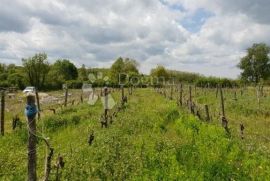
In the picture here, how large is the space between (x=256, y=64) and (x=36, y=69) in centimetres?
5713

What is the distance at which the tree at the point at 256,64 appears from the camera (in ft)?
304

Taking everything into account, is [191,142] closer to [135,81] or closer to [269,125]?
[269,125]

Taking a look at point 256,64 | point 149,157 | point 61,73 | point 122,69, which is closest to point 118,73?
point 122,69

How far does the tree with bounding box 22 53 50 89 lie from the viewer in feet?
292

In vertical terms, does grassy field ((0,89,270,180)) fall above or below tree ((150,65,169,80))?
below

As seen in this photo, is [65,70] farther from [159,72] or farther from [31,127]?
[31,127]

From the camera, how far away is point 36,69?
9400 cm

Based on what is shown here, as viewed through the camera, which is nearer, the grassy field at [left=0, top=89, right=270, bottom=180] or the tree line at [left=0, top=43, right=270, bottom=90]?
the grassy field at [left=0, top=89, right=270, bottom=180]

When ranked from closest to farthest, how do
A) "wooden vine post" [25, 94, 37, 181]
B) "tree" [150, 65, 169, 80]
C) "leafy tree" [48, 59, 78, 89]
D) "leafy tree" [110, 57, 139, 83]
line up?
"wooden vine post" [25, 94, 37, 181], "leafy tree" [110, 57, 139, 83], "leafy tree" [48, 59, 78, 89], "tree" [150, 65, 169, 80]

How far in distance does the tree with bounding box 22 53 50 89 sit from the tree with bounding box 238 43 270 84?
169 feet

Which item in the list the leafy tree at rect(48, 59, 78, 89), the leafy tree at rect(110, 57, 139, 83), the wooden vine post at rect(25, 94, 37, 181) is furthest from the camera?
the leafy tree at rect(48, 59, 78, 89)

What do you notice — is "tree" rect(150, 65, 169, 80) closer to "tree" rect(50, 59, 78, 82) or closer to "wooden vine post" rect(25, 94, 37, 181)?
"tree" rect(50, 59, 78, 82)

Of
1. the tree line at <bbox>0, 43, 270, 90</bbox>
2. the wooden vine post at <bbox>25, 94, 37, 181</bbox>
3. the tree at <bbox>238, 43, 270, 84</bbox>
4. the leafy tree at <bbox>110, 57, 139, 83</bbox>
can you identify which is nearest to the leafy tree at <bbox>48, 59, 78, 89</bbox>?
the tree line at <bbox>0, 43, 270, 90</bbox>

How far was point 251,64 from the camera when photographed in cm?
9369
